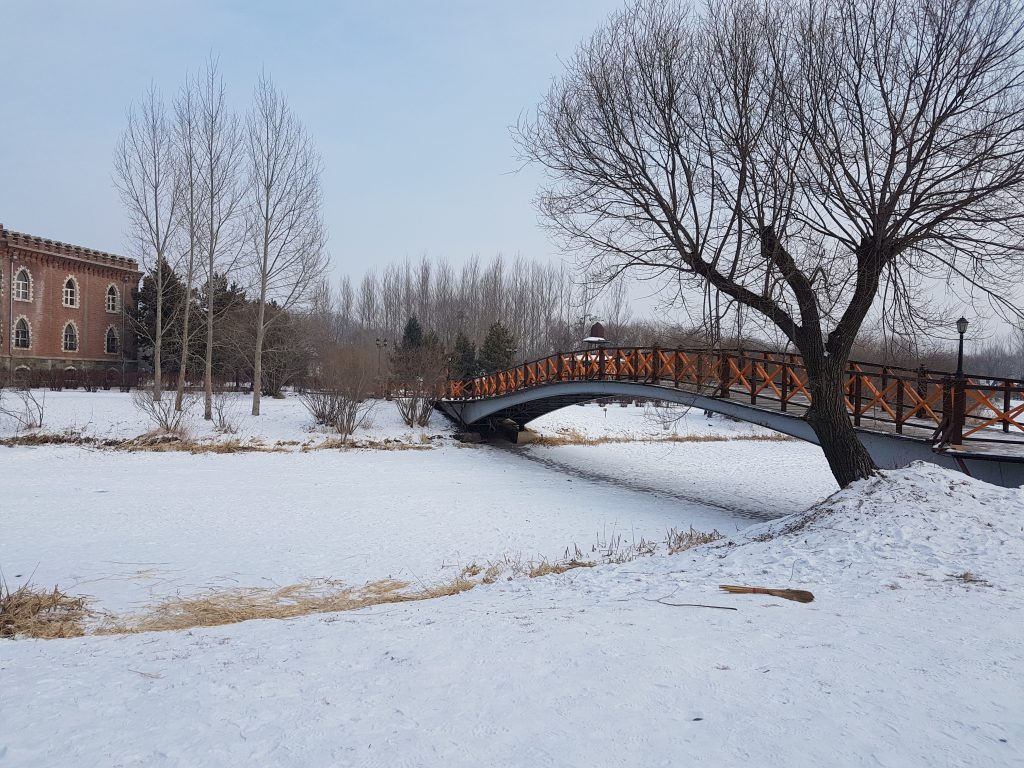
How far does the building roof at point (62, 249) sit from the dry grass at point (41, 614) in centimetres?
3085

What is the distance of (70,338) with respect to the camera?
33.1 m

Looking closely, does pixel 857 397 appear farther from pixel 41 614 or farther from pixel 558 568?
pixel 41 614

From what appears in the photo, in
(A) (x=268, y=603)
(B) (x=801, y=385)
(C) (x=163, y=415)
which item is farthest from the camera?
(C) (x=163, y=415)

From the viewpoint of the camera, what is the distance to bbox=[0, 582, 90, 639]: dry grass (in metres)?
5.39

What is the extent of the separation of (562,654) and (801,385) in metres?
10.4

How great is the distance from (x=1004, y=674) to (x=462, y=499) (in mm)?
10787

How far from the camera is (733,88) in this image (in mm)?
9609

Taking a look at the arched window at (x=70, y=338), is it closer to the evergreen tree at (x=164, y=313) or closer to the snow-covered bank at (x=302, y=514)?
the evergreen tree at (x=164, y=313)

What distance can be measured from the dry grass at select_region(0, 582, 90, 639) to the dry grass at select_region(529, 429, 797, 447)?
18.8 meters

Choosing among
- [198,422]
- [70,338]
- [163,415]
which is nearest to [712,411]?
[198,422]

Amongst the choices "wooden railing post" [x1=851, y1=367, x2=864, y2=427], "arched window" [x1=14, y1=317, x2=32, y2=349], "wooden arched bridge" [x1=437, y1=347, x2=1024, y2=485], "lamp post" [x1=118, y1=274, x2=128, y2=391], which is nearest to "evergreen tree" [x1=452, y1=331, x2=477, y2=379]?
"wooden arched bridge" [x1=437, y1=347, x2=1024, y2=485]

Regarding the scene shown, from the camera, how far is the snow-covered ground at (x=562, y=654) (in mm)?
2838

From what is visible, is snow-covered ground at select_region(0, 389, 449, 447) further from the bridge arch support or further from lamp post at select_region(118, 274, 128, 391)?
lamp post at select_region(118, 274, 128, 391)

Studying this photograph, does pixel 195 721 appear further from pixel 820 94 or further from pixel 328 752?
pixel 820 94
